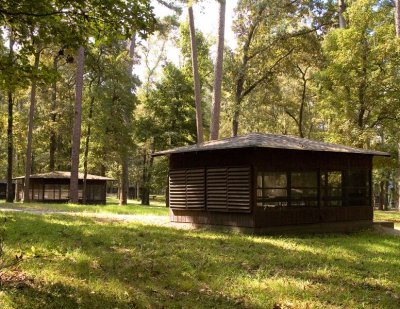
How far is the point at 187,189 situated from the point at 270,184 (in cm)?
335

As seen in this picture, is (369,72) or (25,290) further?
(369,72)

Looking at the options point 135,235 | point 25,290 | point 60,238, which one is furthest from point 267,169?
point 25,290

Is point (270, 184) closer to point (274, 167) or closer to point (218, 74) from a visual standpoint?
point (274, 167)

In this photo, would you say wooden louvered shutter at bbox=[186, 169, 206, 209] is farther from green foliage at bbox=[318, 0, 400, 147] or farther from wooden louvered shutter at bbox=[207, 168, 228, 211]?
green foliage at bbox=[318, 0, 400, 147]

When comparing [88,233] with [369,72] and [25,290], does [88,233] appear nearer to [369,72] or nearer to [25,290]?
[25,290]

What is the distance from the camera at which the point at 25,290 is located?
22.8ft

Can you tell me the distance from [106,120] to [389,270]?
90.2ft

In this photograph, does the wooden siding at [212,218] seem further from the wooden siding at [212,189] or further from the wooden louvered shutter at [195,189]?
the wooden louvered shutter at [195,189]

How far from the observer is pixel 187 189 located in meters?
17.6

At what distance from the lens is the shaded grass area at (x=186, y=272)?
716 centimetres

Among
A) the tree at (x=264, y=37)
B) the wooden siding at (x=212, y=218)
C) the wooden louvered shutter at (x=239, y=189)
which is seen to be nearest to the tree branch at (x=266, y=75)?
the tree at (x=264, y=37)

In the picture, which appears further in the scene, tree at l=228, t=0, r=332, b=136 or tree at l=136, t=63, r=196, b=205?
tree at l=136, t=63, r=196, b=205

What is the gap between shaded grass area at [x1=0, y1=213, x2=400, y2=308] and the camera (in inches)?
282

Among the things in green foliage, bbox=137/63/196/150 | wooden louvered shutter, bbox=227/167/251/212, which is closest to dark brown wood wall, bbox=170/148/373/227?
wooden louvered shutter, bbox=227/167/251/212
